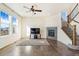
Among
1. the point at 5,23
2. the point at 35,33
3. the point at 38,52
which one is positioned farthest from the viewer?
the point at 35,33

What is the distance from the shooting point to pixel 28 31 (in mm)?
9320

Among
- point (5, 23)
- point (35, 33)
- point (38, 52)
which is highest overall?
point (5, 23)

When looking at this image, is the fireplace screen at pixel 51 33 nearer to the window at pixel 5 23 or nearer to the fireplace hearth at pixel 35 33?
the fireplace hearth at pixel 35 33

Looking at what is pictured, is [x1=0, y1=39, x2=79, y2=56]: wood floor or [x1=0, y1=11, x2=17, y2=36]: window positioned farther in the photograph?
[x1=0, y1=11, x2=17, y2=36]: window

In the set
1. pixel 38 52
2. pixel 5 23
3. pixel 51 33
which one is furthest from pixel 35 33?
pixel 38 52

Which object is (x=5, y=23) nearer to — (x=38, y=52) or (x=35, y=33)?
(x=38, y=52)

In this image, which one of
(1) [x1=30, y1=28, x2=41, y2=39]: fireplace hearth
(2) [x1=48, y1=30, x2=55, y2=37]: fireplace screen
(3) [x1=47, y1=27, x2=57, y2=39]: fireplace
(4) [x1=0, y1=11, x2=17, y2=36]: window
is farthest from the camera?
(1) [x1=30, y1=28, x2=41, y2=39]: fireplace hearth

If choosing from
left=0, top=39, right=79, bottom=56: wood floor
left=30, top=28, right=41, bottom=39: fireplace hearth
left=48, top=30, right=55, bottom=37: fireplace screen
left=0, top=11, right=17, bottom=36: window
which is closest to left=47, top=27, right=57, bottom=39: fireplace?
left=48, top=30, right=55, bottom=37: fireplace screen

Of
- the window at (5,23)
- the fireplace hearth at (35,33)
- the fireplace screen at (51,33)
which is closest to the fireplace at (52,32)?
the fireplace screen at (51,33)

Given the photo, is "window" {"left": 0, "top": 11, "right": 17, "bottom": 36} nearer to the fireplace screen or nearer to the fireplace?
the fireplace

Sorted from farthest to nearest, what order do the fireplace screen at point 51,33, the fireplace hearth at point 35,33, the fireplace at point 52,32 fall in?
the fireplace hearth at point 35,33 < the fireplace screen at point 51,33 < the fireplace at point 52,32

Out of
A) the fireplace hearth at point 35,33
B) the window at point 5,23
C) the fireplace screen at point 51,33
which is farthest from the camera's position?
the fireplace hearth at point 35,33

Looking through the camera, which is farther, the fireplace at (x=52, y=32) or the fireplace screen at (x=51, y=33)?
the fireplace screen at (x=51, y=33)

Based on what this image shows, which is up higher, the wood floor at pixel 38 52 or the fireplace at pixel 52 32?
the fireplace at pixel 52 32
